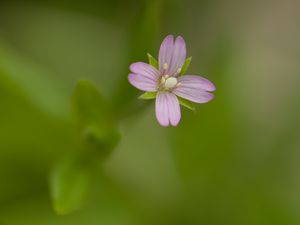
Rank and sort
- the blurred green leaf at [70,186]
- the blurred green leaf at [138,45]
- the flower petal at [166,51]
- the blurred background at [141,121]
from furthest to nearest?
1. the blurred background at [141,121]
2. the blurred green leaf at [138,45]
3. the blurred green leaf at [70,186]
4. the flower petal at [166,51]

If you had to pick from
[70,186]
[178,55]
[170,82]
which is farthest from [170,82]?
[70,186]

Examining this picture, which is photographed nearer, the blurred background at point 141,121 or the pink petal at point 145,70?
the pink petal at point 145,70

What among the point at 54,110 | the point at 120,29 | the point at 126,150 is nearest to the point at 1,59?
the point at 54,110

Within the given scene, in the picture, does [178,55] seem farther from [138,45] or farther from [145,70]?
[138,45]

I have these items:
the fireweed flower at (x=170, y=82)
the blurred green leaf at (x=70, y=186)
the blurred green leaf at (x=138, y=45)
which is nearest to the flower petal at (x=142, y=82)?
A: the fireweed flower at (x=170, y=82)

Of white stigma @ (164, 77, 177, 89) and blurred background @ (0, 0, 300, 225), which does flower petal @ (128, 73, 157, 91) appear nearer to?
white stigma @ (164, 77, 177, 89)

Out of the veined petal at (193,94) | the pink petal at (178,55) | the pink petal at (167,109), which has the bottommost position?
the pink petal at (167,109)

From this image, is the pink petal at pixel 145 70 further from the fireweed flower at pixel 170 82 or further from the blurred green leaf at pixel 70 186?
the blurred green leaf at pixel 70 186
